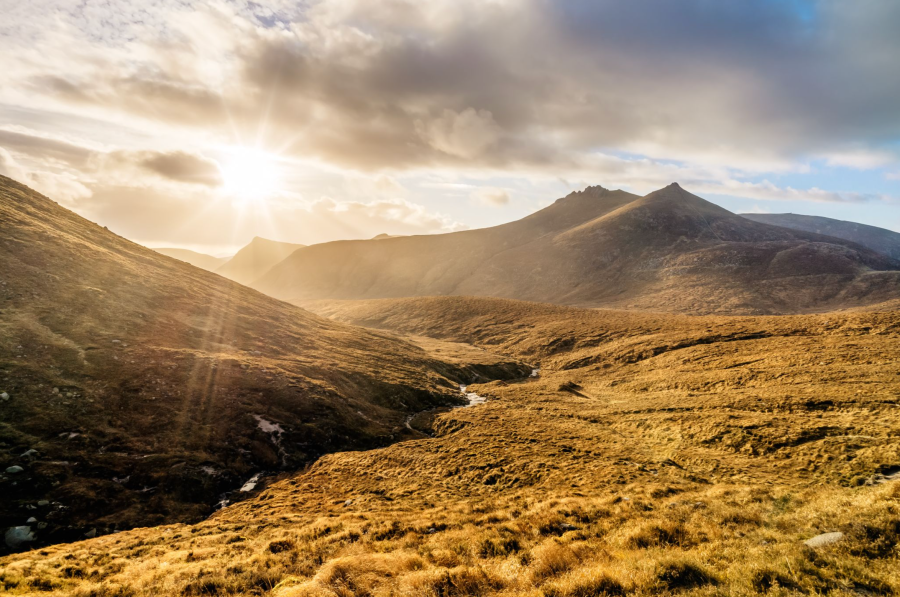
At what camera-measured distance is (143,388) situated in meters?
27.8

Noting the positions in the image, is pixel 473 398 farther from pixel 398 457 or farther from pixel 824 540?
pixel 824 540

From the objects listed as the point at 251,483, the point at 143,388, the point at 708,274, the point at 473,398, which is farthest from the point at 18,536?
the point at 708,274

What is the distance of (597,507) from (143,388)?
3258cm

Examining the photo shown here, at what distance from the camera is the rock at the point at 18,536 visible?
14.6 metres

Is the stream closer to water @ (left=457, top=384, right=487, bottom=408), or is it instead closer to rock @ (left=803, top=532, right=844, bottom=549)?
water @ (left=457, top=384, right=487, bottom=408)

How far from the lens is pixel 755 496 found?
16.4 metres

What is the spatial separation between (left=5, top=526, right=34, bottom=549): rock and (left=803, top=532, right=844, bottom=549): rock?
28483 mm

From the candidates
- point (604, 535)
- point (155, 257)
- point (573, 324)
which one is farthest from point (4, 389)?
point (573, 324)

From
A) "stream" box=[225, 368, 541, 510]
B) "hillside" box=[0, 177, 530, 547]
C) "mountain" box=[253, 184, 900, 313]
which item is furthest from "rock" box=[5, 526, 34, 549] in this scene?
"mountain" box=[253, 184, 900, 313]

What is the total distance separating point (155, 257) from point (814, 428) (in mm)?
87001

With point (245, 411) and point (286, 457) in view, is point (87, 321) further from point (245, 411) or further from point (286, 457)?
point (286, 457)

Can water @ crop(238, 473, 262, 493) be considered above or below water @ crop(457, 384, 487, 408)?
above

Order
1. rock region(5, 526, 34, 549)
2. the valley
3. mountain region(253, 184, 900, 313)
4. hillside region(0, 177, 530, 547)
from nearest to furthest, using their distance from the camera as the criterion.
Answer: the valley < rock region(5, 526, 34, 549) < hillside region(0, 177, 530, 547) < mountain region(253, 184, 900, 313)

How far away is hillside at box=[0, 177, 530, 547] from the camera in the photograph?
753 inches
